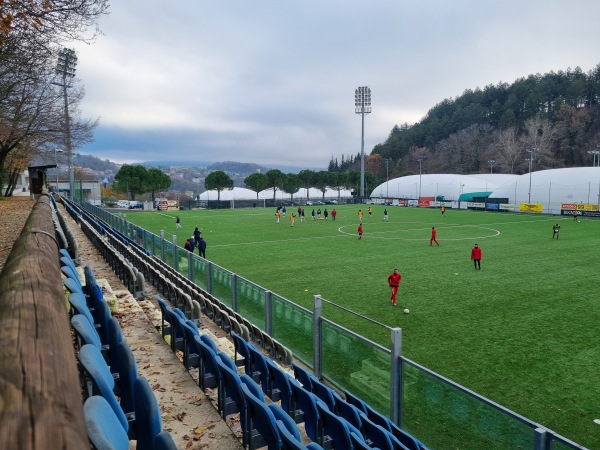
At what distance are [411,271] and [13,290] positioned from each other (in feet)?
63.4

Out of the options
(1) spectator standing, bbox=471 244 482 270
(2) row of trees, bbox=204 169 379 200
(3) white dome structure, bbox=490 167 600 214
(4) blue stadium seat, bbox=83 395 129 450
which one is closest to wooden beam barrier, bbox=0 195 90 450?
(4) blue stadium seat, bbox=83 395 129 450

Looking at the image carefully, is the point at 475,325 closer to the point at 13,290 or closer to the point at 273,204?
the point at 13,290

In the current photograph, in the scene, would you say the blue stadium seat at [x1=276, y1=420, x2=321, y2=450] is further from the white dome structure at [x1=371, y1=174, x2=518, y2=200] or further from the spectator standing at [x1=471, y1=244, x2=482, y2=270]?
the white dome structure at [x1=371, y1=174, x2=518, y2=200]

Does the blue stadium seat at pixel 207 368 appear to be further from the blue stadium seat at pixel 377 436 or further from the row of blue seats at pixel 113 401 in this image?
the blue stadium seat at pixel 377 436

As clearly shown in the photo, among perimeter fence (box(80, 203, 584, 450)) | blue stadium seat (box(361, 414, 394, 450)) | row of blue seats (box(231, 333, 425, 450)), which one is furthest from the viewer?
perimeter fence (box(80, 203, 584, 450))

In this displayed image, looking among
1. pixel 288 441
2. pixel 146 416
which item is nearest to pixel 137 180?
pixel 288 441

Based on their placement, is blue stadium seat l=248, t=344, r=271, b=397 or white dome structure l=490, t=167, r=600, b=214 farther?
white dome structure l=490, t=167, r=600, b=214

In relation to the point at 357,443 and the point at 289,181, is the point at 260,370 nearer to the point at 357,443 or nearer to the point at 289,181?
the point at 357,443

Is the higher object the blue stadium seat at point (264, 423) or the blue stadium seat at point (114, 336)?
the blue stadium seat at point (114, 336)

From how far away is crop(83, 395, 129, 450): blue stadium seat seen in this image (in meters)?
1.56

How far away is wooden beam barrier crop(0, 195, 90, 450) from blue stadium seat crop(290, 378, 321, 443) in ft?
12.6

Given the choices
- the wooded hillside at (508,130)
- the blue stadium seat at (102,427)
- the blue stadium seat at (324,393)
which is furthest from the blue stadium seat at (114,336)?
the wooded hillside at (508,130)

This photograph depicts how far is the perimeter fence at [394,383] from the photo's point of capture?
5297 mm

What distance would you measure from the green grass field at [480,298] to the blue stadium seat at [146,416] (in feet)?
23.0
